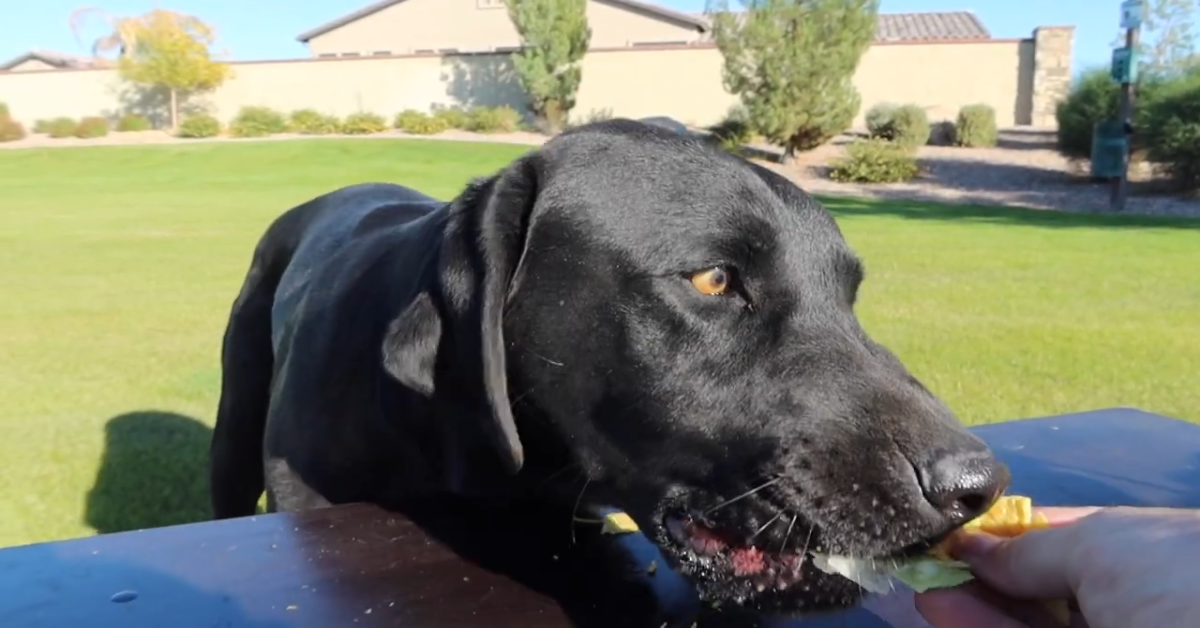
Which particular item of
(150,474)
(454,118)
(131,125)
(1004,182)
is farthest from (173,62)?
(150,474)

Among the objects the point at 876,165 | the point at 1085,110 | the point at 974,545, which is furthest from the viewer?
the point at 1085,110

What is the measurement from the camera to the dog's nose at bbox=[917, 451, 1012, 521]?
1556mm

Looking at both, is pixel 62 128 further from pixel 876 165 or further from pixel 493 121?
pixel 876 165

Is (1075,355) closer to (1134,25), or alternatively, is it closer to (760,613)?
(760,613)

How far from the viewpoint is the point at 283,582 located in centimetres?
154

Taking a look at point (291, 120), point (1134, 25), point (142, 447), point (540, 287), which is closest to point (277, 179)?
point (291, 120)

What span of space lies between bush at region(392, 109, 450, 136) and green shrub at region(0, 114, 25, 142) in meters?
15.1

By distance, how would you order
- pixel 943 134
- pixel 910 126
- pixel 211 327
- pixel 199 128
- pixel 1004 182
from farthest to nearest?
pixel 199 128, pixel 943 134, pixel 910 126, pixel 1004 182, pixel 211 327

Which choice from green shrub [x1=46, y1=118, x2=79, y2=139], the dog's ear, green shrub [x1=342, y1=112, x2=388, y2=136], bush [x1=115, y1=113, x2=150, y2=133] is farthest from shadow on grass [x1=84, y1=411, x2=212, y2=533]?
bush [x1=115, y1=113, x2=150, y2=133]

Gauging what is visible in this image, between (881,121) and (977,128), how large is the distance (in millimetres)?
3019

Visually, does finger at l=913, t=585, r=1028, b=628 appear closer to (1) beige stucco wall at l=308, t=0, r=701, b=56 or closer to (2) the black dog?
(2) the black dog

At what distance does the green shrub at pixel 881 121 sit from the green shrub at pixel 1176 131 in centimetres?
951

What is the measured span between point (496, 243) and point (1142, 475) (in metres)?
1.46

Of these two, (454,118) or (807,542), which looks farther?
(454,118)
